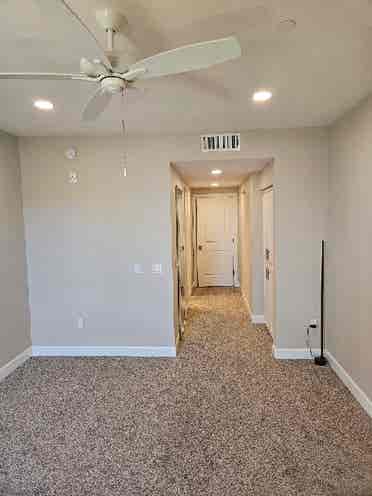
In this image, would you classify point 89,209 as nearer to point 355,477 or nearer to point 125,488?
point 125,488

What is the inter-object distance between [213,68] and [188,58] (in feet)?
2.33

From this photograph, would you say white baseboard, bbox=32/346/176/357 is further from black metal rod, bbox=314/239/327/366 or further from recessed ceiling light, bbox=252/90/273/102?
recessed ceiling light, bbox=252/90/273/102

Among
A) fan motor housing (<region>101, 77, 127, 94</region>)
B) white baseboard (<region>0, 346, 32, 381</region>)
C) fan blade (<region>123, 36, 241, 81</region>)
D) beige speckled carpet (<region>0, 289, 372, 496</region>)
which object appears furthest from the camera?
white baseboard (<region>0, 346, 32, 381</region>)

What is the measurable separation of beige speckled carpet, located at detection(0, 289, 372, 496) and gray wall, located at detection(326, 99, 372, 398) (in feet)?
1.37

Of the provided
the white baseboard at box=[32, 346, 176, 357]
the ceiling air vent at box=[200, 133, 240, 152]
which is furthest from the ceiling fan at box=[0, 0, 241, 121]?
the white baseboard at box=[32, 346, 176, 357]

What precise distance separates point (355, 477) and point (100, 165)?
3.64 meters

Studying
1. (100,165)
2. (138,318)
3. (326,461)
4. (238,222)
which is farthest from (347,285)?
(238,222)

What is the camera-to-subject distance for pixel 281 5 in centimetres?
150

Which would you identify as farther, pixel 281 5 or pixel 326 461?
pixel 326 461

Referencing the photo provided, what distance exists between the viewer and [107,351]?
153 inches

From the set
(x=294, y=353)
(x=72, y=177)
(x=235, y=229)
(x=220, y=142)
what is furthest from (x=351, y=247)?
(x=235, y=229)

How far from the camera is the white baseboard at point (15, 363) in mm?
Answer: 3389

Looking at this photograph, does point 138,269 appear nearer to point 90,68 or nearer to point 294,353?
point 294,353

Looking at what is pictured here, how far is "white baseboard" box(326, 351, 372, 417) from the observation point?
263 cm
